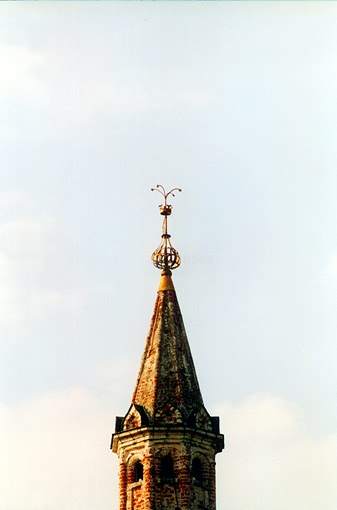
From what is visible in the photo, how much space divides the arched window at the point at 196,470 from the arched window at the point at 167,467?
2.34ft

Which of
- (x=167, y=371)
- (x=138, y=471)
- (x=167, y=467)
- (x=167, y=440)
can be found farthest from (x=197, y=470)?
(x=167, y=371)

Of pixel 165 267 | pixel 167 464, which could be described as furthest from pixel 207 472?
pixel 165 267

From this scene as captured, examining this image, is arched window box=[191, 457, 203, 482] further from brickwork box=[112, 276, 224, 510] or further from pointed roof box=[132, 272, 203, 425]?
pointed roof box=[132, 272, 203, 425]

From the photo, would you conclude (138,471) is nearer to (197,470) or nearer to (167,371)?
(197,470)

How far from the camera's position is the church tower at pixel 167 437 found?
131 feet

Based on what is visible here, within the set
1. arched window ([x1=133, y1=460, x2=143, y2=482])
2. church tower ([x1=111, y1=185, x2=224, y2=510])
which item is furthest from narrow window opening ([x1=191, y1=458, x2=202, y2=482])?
arched window ([x1=133, y1=460, x2=143, y2=482])

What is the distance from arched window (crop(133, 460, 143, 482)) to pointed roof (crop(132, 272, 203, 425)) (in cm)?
140

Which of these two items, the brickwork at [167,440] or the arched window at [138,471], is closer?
the brickwork at [167,440]

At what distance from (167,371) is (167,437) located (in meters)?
2.65

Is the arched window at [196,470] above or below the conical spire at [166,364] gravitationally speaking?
below

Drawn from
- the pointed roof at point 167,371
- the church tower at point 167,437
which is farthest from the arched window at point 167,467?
the pointed roof at point 167,371

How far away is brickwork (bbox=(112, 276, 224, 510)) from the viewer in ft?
131

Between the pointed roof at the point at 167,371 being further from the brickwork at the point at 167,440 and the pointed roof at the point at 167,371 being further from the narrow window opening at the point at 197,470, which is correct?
the narrow window opening at the point at 197,470

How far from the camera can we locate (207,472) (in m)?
40.9
